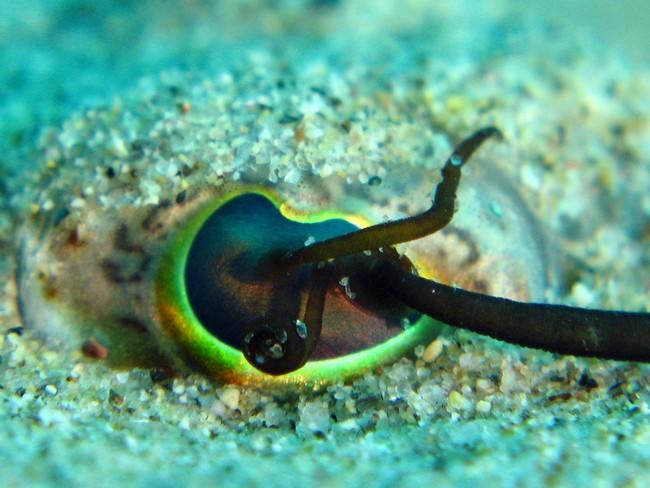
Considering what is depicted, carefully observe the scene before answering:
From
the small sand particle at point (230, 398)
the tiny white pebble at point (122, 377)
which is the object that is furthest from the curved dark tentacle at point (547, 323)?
the tiny white pebble at point (122, 377)

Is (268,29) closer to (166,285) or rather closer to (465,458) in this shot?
(166,285)

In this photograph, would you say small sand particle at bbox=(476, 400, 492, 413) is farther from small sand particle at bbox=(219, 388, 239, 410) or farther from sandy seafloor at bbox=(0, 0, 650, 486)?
small sand particle at bbox=(219, 388, 239, 410)

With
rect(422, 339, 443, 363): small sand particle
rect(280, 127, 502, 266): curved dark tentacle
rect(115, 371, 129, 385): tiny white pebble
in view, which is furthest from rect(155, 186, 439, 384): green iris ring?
rect(280, 127, 502, 266): curved dark tentacle

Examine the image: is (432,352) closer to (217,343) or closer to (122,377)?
(217,343)

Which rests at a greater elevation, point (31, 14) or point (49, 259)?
point (31, 14)

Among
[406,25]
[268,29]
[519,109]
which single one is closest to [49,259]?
[519,109]

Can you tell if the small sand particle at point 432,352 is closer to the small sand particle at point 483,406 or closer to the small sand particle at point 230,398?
the small sand particle at point 483,406
